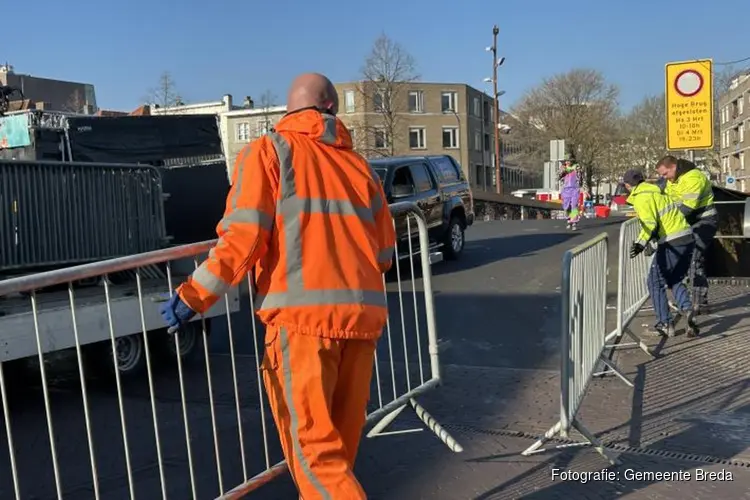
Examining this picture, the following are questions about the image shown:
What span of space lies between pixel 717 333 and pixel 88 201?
6239 mm

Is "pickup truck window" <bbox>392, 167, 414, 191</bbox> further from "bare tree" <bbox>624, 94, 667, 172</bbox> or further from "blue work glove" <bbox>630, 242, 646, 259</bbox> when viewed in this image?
"bare tree" <bbox>624, 94, 667, 172</bbox>

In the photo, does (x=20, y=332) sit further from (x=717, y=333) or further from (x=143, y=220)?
(x=717, y=333)

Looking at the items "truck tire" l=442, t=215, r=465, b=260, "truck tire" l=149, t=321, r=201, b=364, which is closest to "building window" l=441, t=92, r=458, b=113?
"truck tire" l=442, t=215, r=465, b=260

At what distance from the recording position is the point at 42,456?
4.49m

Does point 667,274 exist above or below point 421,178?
below

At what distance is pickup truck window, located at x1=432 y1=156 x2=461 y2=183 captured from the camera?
13812mm

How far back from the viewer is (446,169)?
1418 cm

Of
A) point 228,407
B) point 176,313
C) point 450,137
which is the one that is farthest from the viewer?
point 450,137

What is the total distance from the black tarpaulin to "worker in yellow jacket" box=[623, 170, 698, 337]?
14.8 ft

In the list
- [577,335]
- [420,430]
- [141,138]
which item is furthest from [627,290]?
[141,138]

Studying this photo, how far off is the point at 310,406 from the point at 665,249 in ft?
18.8

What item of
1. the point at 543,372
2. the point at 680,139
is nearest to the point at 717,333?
the point at 543,372

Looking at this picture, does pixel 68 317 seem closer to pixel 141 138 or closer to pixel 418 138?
pixel 141 138

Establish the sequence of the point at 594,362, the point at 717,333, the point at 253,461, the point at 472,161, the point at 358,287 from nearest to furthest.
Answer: the point at 358,287, the point at 253,461, the point at 594,362, the point at 717,333, the point at 472,161
